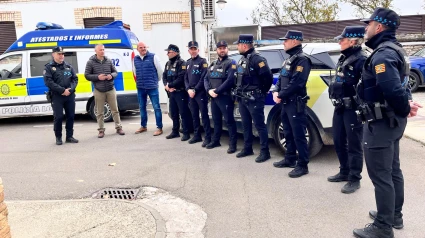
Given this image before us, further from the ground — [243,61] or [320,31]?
[320,31]

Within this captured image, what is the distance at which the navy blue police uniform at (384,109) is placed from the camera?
109 inches

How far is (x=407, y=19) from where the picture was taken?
683 inches

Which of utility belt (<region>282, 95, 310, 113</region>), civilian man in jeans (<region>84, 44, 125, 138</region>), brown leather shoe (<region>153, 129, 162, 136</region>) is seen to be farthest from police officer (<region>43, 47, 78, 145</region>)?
utility belt (<region>282, 95, 310, 113</region>)

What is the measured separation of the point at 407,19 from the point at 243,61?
15606 mm

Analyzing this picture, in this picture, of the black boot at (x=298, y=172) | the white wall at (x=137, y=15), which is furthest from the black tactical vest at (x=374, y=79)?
the white wall at (x=137, y=15)

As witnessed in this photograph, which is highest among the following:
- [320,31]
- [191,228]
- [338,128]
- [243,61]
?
[320,31]

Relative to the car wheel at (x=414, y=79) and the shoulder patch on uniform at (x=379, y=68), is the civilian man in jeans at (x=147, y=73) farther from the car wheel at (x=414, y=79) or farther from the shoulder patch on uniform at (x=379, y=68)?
the car wheel at (x=414, y=79)

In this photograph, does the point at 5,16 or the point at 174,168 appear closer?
the point at 174,168

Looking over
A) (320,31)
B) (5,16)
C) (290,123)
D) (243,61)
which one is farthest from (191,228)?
(320,31)

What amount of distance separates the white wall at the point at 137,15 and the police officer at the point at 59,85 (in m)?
5.98

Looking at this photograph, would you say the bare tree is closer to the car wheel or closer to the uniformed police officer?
the car wheel

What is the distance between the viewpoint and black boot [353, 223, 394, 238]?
9.82 feet

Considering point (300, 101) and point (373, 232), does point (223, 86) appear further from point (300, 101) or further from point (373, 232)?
point (373, 232)

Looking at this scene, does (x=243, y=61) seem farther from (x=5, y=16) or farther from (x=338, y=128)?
(x=5, y=16)
